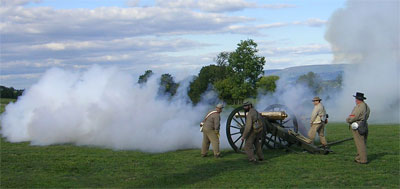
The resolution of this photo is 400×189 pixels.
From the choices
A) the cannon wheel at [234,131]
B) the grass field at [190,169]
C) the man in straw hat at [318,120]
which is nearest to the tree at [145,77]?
the grass field at [190,169]

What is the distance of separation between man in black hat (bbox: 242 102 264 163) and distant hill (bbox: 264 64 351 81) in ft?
25.8

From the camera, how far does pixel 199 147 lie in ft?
48.4

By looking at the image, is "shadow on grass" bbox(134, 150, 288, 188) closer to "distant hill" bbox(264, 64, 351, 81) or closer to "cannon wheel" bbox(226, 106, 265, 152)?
"cannon wheel" bbox(226, 106, 265, 152)

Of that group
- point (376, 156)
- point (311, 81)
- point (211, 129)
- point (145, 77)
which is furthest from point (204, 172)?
point (311, 81)

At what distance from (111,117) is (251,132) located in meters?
5.57

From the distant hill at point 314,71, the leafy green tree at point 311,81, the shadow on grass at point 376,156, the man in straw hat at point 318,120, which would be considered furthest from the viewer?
the distant hill at point 314,71

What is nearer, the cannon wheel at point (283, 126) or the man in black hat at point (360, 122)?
the man in black hat at point (360, 122)

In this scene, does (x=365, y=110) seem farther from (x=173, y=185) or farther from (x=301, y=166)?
(x=173, y=185)

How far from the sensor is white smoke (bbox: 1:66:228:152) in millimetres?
14730

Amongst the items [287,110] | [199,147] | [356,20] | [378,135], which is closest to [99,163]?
[199,147]

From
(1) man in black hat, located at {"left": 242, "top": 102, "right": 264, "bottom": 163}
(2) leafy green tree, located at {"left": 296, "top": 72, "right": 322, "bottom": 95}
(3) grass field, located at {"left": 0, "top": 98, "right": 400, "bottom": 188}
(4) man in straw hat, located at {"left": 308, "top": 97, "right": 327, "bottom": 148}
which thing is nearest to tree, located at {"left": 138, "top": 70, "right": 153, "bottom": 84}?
(3) grass field, located at {"left": 0, "top": 98, "right": 400, "bottom": 188}

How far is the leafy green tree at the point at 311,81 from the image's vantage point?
63.0 ft

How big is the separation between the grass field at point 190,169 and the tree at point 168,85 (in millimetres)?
2978

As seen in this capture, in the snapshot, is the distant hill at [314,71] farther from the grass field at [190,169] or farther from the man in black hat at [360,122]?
the man in black hat at [360,122]
